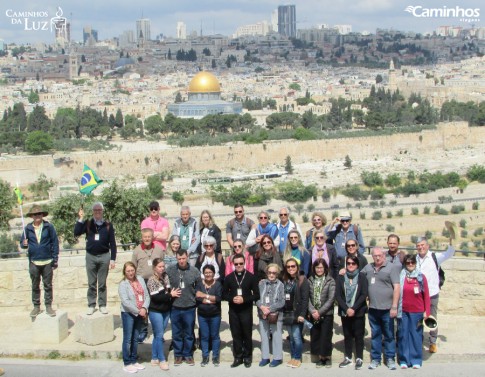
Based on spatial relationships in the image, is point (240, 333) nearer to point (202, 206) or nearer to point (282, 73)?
point (202, 206)

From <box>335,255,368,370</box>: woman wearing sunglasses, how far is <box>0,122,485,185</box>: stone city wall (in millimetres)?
27216

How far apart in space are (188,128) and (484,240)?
28546 mm

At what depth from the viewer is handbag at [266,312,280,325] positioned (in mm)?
6551

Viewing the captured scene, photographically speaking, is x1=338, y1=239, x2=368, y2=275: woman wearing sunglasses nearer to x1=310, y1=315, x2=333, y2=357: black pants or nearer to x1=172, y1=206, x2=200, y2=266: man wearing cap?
x1=310, y1=315, x2=333, y2=357: black pants

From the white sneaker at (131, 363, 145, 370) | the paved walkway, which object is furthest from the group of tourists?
the paved walkway

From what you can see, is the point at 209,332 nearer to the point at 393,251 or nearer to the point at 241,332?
the point at 241,332

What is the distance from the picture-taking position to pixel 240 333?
668 cm

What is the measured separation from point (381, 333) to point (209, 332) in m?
1.23

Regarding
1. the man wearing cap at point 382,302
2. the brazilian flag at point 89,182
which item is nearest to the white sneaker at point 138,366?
the man wearing cap at point 382,302

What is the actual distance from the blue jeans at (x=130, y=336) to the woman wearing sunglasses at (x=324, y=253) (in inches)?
54.4

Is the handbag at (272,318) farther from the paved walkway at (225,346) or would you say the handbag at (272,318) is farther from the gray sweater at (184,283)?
the gray sweater at (184,283)

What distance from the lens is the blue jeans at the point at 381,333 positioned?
→ 21.6 ft

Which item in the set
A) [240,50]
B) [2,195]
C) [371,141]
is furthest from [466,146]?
[240,50]

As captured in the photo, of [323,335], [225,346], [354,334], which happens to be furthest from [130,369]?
[354,334]
